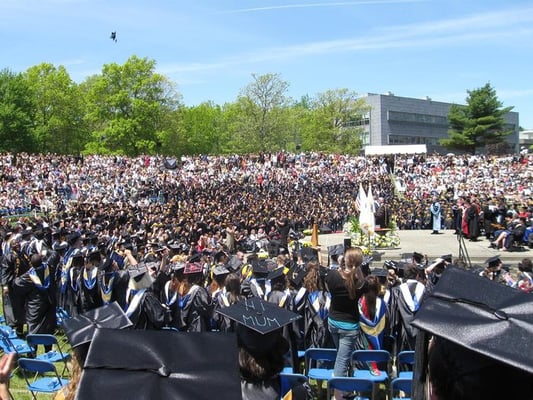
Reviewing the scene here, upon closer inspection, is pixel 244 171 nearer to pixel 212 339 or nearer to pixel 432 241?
pixel 432 241

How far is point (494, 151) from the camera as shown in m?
55.0

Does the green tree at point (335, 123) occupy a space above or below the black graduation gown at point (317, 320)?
above

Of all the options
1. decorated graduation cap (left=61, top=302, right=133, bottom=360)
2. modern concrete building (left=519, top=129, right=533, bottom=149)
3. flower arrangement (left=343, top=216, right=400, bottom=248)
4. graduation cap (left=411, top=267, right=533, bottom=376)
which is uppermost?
modern concrete building (left=519, top=129, right=533, bottom=149)

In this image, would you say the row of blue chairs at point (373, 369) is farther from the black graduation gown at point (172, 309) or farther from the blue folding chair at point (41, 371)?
the blue folding chair at point (41, 371)

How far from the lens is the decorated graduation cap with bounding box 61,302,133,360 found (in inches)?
140

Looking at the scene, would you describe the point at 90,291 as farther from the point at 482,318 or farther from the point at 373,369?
→ the point at 482,318

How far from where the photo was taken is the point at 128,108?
176ft

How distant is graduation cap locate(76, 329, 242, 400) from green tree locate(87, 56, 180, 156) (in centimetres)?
5100

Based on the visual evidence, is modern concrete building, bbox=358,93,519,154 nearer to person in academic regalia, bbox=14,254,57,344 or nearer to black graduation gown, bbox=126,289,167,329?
person in academic regalia, bbox=14,254,57,344

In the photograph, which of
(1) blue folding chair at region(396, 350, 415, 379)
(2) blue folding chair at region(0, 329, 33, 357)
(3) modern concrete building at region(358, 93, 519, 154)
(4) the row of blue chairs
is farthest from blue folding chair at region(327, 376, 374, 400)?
Result: (3) modern concrete building at region(358, 93, 519, 154)

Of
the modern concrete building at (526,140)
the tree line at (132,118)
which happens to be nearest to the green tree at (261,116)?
the tree line at (132,118)

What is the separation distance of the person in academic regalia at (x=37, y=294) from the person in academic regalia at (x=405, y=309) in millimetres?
5454

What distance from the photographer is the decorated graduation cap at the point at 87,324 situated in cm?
354

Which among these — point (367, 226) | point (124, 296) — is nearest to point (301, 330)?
point (124, 296)
